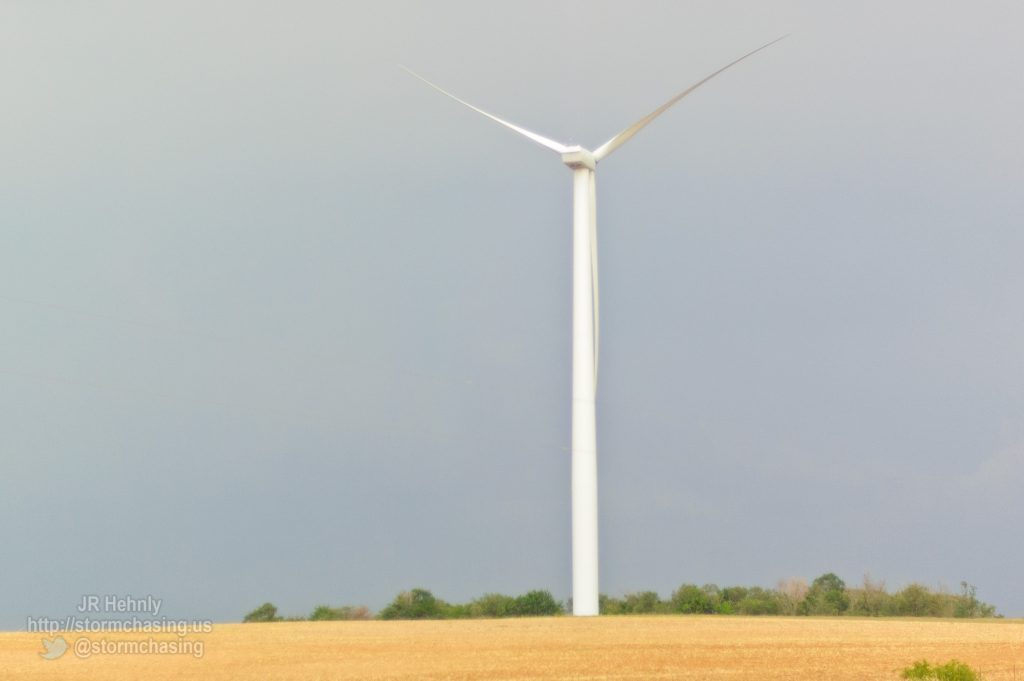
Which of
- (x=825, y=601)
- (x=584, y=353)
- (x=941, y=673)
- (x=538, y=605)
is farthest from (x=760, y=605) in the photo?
(x=941, y=673)

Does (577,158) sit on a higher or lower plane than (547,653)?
higher

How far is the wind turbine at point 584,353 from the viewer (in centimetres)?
5197

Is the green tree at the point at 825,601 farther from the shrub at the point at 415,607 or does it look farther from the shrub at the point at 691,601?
the shrub at the point at 415,607

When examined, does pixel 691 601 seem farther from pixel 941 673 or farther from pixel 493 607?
pixel 941 673

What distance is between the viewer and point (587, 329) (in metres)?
53.8

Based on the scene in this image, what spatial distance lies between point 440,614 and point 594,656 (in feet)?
116

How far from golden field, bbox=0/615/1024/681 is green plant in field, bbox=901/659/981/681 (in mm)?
2480

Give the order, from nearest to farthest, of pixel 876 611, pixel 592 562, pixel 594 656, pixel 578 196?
pixel 594 656, pixel 592 562, pixel 578 196, pixel 876 611

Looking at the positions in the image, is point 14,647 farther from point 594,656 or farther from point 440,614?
point 440,614

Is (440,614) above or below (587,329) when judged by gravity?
below

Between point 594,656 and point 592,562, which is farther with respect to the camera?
point 592,562

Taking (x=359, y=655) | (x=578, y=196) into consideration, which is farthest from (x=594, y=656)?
(x=578, y=196)

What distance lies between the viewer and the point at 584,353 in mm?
53406

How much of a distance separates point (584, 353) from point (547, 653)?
684 inches
